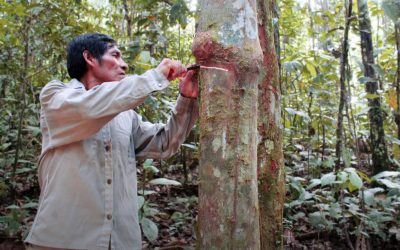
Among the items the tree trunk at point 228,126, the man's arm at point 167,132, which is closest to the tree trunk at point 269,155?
the man's arm at point 167,132

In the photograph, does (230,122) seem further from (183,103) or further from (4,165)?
(4,165)

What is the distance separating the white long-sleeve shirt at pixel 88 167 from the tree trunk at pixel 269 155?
410 millimetres

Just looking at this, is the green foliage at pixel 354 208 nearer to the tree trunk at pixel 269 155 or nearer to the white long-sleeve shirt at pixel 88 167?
the tree trunk at pixel 269 155

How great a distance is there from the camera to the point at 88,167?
1967mm

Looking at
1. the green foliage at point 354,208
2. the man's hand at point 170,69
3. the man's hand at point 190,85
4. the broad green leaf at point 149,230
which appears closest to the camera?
the man's hand at point 170,69

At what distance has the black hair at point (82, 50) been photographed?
2.21 metres

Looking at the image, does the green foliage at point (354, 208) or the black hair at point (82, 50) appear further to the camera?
the green foliage at point (354, 208)

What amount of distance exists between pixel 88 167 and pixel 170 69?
61cm

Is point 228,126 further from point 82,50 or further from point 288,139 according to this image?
point 288,139

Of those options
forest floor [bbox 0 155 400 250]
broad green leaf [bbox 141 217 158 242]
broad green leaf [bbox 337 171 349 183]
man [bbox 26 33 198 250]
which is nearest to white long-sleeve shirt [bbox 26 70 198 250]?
man [bbox 26 33 198 250]

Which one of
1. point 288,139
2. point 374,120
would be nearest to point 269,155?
point 374,120

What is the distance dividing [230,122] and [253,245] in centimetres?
44

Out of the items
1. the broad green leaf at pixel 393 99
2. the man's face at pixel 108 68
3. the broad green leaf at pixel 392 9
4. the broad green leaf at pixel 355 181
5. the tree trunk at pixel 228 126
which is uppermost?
the broad green leaf at pixel 392 9

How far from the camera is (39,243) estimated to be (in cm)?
189
